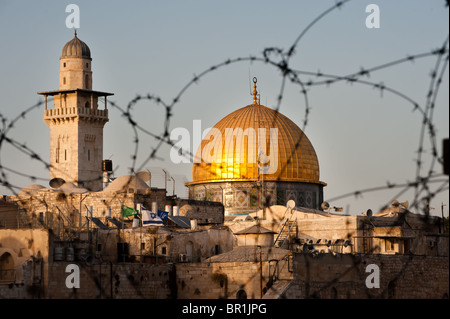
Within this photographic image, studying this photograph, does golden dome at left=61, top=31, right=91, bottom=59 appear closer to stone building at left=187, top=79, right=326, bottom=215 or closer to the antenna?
stone building at left=187, top=79, right=326, bottom=215

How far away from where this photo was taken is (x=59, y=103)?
62.9 metres

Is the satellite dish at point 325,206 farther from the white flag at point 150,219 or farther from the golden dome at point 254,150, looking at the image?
the white flag at point 150,219

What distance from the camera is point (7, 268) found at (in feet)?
136

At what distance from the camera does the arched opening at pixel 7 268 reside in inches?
1625

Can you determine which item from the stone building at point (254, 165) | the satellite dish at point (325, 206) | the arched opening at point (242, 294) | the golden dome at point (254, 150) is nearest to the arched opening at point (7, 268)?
the arched opening at point (242, 294)

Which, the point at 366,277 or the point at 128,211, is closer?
the point at 366,277

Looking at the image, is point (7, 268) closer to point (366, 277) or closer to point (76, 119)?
point (366, 277)

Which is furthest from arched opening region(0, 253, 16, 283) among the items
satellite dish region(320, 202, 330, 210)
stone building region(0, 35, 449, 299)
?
satellite dish region(320, 202, 330, 210)

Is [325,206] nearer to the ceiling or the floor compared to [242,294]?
nearer to the ceiling

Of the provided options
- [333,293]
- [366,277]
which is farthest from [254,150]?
[333,293]

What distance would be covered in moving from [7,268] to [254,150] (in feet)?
78.4

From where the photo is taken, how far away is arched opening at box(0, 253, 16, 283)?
135 ft

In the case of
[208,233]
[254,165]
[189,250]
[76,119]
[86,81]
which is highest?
[86,81]
